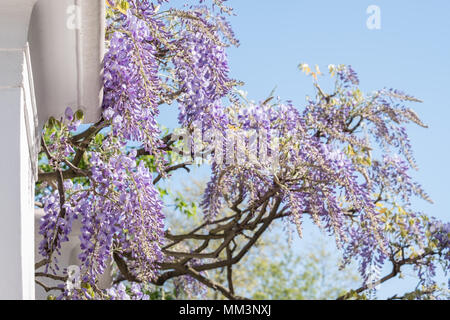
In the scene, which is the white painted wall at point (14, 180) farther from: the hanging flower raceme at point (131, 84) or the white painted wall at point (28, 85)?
the hanging flower raceme at point (131, 84)

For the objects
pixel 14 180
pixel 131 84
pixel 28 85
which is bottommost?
pixel 14 180

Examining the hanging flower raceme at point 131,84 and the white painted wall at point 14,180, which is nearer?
the white painted wall at point 14,180

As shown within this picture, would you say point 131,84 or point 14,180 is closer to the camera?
point 14,180

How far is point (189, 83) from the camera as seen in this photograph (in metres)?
2.90

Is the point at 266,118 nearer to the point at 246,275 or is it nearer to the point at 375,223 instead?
the point at 375,223

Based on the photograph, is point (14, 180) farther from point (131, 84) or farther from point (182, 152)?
point (182, 152)

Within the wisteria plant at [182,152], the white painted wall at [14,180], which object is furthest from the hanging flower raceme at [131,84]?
the white painted wall at [14,180]

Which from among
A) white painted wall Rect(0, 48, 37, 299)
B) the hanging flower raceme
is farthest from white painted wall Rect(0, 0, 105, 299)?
the hanging flower raceme

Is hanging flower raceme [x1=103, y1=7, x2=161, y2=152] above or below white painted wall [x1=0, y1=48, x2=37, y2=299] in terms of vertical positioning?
above

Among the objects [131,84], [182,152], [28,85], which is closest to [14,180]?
[28,85]

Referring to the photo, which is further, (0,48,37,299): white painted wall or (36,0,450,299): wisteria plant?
(36,0,450,299): wisteria plant

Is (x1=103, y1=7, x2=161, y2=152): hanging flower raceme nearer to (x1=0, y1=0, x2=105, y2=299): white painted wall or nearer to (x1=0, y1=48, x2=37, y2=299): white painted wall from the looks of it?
(x1=0, y1=0, x2=105, y2=299): white painted wall

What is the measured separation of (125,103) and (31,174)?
61cm
